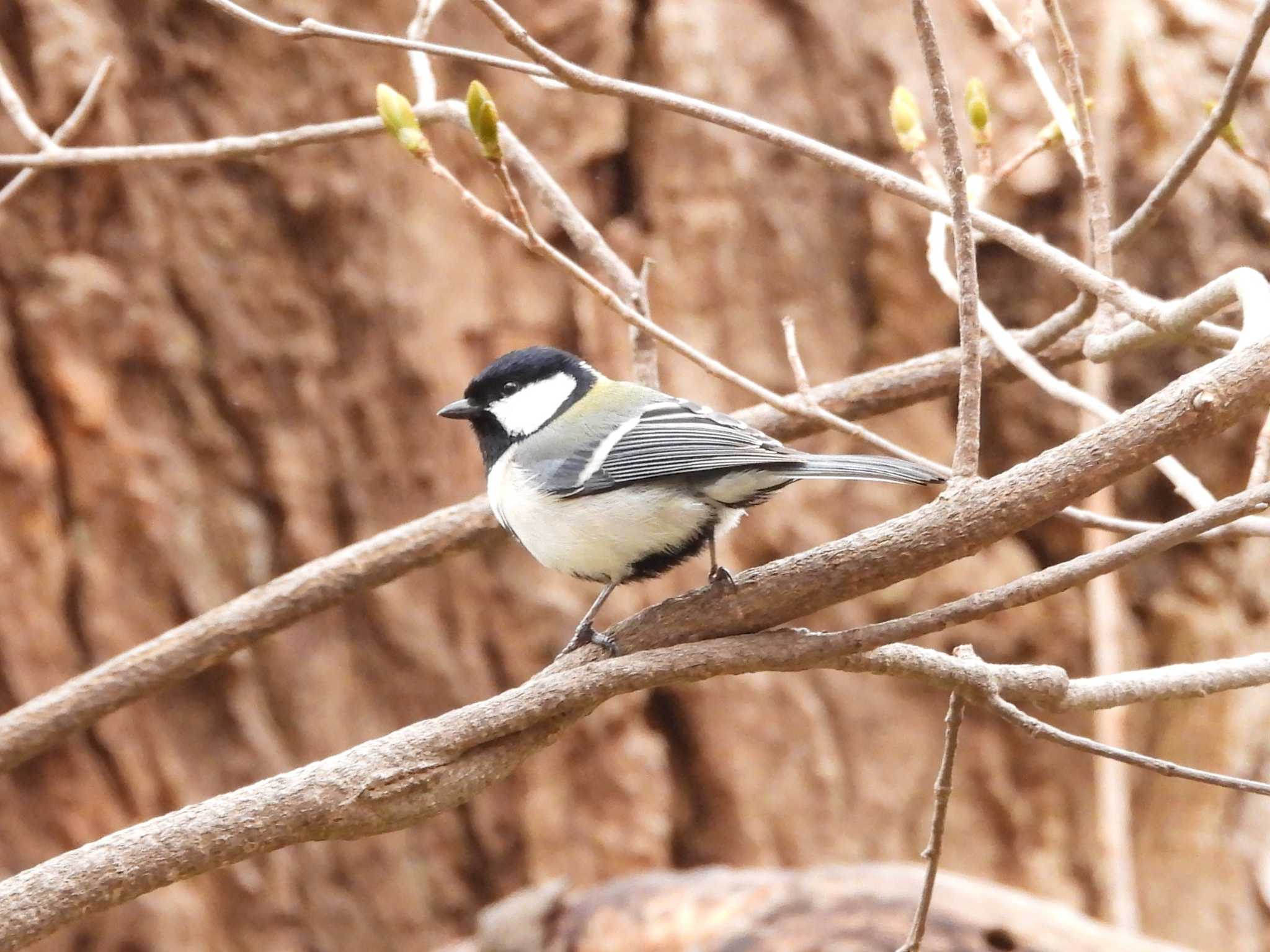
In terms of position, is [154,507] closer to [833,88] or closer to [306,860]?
[306,860]

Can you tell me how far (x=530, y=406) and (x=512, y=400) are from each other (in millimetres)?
35

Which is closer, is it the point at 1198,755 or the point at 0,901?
the point at 0,901

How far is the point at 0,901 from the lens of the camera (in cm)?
139

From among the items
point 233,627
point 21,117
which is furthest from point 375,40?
point 233,627

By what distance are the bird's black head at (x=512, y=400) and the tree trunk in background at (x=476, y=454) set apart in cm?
170

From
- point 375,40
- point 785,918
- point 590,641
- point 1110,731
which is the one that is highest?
point 375,40

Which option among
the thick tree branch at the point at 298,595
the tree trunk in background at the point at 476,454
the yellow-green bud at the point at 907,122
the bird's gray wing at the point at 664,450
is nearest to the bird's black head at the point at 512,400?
the thick tree branch at the point at 298,595

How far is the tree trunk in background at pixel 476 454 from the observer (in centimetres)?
396

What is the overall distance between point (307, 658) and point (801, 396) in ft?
8.93

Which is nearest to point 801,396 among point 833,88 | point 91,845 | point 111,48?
point 91,845

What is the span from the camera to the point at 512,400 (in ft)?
7.84

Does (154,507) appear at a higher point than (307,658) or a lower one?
higher

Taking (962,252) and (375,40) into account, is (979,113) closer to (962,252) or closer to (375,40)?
(962,252)

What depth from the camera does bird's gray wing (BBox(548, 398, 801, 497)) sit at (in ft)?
6.24
